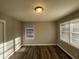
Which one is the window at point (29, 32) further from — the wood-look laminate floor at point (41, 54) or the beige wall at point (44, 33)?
the wood-look laminate floor at point (41, 54)

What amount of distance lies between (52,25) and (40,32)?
4.44 ft

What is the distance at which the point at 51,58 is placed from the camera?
14.9 ft

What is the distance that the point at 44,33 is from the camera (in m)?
8.34

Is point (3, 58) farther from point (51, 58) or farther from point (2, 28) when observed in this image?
point (51, 58)

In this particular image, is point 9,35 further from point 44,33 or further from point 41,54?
point 44,33

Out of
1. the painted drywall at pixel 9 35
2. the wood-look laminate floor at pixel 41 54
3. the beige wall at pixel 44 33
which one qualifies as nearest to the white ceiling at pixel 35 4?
the painted drywall at pixel 9 35

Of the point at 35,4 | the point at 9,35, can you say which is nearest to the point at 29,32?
the point at 9,35

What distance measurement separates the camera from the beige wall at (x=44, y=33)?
8.29 meters

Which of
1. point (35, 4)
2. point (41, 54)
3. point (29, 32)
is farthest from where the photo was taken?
point (29, 32)

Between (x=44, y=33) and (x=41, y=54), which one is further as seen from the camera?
(x=44, y=33)

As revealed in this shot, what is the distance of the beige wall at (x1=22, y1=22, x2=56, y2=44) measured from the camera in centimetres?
829

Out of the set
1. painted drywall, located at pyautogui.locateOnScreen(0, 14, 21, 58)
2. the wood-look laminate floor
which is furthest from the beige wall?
painted drywall, located at pyautogui.locateOnScreen(0, 14, 21, 58)

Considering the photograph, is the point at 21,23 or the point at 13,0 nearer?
the point at 13,0

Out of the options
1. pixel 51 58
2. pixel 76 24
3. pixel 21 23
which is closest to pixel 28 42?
pixel 21 23
